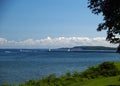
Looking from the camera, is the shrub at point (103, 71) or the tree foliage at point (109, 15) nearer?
the tree foliage at point (109, 15)

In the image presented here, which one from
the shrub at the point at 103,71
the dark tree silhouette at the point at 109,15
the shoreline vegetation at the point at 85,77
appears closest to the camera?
the dark tree silhouette at the point at 109,15

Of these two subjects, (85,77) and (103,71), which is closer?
(85,77)

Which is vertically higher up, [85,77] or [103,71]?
[103,71]

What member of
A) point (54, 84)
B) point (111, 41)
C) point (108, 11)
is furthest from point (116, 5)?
point (54, 84)

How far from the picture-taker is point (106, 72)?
3853 cm

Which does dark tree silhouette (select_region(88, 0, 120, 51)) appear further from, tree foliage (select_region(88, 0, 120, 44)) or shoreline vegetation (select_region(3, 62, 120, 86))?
shoreline vegetation (select_region(3, 62, 120, 86))

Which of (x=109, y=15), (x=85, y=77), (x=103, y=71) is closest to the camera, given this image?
(x=109, y=15)

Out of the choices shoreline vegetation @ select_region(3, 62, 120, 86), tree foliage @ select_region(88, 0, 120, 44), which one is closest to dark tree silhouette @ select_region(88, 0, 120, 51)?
tree foliage @ select_region(88, 0, 120, 44)

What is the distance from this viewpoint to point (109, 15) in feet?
73.4

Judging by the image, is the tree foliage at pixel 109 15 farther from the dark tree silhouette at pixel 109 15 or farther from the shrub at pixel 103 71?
the shrub at pixel 103 71

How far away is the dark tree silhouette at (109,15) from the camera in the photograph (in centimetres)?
2198

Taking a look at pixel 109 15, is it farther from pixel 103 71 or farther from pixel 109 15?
pixel 103 71

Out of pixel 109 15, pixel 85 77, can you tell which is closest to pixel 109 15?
pixel 109 15

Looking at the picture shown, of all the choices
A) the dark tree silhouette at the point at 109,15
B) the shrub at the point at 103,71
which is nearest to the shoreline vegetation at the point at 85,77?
the shrub at the point at 103,71
